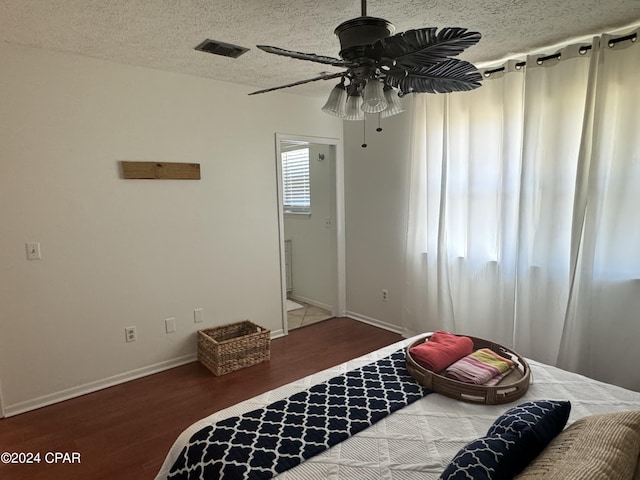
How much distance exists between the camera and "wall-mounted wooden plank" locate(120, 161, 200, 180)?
2.95m

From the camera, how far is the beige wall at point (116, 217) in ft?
8.48

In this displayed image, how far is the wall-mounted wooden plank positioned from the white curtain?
1.98 m

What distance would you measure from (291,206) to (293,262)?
78 cm

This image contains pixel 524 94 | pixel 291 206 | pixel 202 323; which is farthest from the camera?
pixel 291 206

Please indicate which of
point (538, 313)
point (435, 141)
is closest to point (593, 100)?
point (435, 141)

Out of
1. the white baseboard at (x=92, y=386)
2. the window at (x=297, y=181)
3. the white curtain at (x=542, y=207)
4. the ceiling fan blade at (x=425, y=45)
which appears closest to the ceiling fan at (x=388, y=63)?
the ceiling fan blade at (x=425, y=45)

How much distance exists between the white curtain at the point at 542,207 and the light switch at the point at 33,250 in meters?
3.00

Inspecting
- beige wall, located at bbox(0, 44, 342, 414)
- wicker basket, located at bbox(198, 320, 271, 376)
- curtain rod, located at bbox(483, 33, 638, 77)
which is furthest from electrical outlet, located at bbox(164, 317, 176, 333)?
curtain rod, located at bbox(483, 33, 638, 77)

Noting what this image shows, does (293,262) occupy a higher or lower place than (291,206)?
lower

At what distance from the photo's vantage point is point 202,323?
346cm

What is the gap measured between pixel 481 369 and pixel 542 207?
1548 millimetres

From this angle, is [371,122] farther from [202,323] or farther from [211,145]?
[202,323]

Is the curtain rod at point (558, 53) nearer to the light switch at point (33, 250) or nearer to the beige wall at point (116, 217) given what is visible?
the beige wall at point (116, 217)

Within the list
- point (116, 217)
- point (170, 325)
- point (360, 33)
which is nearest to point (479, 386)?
point (360, 33)
